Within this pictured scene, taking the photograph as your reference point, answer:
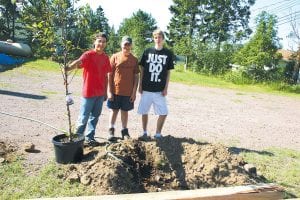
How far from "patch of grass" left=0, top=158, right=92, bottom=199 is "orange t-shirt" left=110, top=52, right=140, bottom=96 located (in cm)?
192

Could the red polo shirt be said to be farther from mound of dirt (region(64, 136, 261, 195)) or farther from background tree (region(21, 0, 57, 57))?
mound of dirt (region(64, 136, 261, 195))

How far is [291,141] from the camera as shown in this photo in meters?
9.41

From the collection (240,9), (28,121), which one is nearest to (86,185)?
(28,121)

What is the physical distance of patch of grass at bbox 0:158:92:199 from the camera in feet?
15.8

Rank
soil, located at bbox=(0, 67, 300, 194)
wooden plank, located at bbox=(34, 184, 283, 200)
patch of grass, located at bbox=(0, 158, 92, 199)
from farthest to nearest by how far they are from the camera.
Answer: soil, located at bbox=(0, 67, 300, 194) → patch of grass, located at bbox=(0, 158, 92, 199) → wooden plank, located at bbox=(34, 184, 283, 200)

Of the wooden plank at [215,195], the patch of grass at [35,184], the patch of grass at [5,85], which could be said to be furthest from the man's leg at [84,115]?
the patch of grass at [5,85]

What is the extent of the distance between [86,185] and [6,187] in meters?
0.99

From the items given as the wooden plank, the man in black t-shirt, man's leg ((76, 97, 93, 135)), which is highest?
the man in black t-shirt

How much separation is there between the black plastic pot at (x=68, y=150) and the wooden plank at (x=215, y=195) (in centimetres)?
191

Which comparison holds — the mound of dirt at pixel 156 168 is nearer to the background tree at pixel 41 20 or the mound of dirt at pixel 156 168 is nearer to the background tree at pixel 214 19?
the background tree at pixel 41 20

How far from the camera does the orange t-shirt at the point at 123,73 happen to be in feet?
22.6

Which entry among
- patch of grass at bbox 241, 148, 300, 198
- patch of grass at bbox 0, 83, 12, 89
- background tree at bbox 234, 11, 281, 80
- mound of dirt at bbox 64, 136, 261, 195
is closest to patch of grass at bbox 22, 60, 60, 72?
patch of grass at bbox 0, 83, 12, 89

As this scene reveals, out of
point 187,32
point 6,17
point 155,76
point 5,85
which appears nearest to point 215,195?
point 155,76

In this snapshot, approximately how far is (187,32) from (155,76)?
43775 mm
